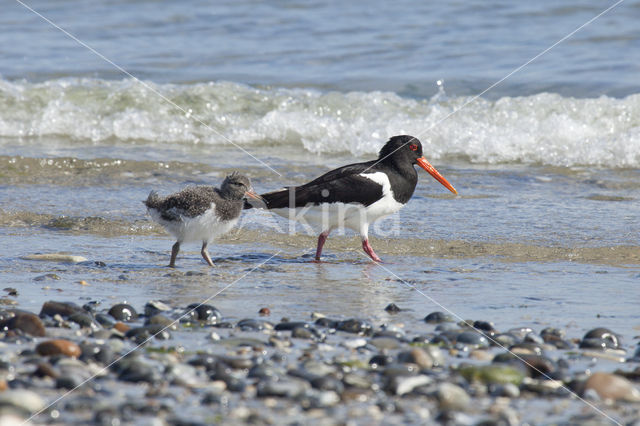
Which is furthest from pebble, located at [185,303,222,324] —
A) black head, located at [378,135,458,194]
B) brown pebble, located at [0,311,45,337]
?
black head, located at [378,135,458,194]

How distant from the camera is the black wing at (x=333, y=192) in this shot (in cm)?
652

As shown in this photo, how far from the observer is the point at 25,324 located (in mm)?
4070

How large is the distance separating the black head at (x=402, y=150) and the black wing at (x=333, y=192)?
19.2 inches

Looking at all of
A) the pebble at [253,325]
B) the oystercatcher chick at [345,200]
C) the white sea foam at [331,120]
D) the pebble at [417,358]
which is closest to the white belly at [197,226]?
the oystercatcher chick at [345,200]

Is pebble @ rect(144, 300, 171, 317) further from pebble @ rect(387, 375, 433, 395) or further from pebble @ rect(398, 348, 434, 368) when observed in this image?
pebble @ rect(387, 375, 433, 395)

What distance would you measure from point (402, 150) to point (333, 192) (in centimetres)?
89

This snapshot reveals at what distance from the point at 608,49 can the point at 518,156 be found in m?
4.79

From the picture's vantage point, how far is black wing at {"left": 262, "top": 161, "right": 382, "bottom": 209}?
6520mm

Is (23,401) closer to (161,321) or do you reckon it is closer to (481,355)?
(161,321)

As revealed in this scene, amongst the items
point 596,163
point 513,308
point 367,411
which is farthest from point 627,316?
point 596,163

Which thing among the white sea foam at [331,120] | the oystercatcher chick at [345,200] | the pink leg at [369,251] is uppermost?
the white sea foam at [331,120]

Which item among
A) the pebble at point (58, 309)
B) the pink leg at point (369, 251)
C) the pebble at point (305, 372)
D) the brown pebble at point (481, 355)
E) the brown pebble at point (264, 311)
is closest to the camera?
the pebble at point (305, 372)

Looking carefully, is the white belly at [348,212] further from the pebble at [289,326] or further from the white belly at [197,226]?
Result: the pebble at [289,326]

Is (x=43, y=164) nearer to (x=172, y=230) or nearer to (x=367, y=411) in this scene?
(x=172, y=230)
